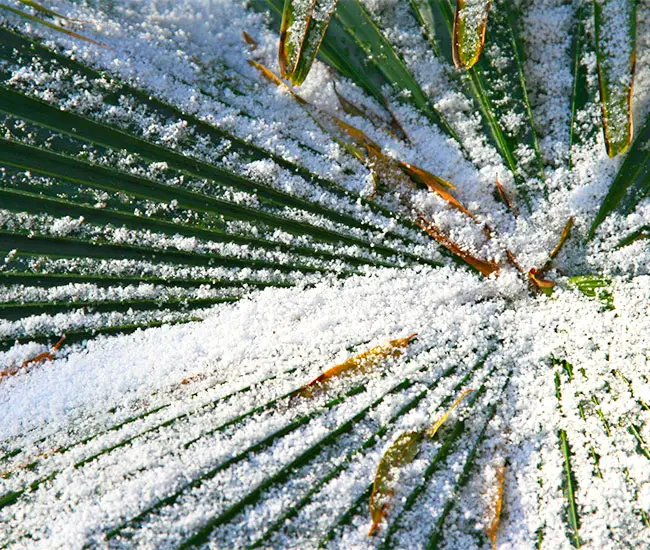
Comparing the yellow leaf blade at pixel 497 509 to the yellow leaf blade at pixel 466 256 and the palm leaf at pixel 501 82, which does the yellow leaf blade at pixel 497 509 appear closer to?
the yellow leaf blade at pixel 466 256

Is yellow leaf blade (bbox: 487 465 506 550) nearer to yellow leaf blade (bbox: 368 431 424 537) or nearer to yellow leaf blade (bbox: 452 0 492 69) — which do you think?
yellow leaf blade (bbox: 368 431 424 537)

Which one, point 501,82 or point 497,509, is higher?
point 501,82

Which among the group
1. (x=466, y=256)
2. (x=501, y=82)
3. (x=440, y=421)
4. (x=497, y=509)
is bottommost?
(x=497, y=509)

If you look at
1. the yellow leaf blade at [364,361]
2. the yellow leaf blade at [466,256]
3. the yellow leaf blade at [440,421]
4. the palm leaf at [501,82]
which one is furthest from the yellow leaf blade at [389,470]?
the palm leaf at [501,82]

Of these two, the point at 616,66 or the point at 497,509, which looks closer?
the point at 497,509

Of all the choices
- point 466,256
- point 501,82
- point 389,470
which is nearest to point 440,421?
point 389,470

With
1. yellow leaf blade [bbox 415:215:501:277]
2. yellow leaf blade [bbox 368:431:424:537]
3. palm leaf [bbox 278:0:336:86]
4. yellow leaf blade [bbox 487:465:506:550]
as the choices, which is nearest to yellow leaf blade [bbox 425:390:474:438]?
yellow leaf blade [bbox 368:431:424:537]

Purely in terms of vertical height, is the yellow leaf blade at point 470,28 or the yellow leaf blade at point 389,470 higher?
the yellow leaf blade at point 470,28

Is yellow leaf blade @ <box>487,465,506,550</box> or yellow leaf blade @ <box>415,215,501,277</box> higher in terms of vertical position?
yellow leaf blade @ <box>415,215,501,277</box>

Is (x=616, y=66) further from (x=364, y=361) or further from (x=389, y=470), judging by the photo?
(x=389, y=470)

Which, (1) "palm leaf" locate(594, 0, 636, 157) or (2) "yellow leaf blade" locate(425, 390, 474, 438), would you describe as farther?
(1) "palm leaf" locate(594, 0, 636, 157)

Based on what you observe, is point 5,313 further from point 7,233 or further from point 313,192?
point 313,192
